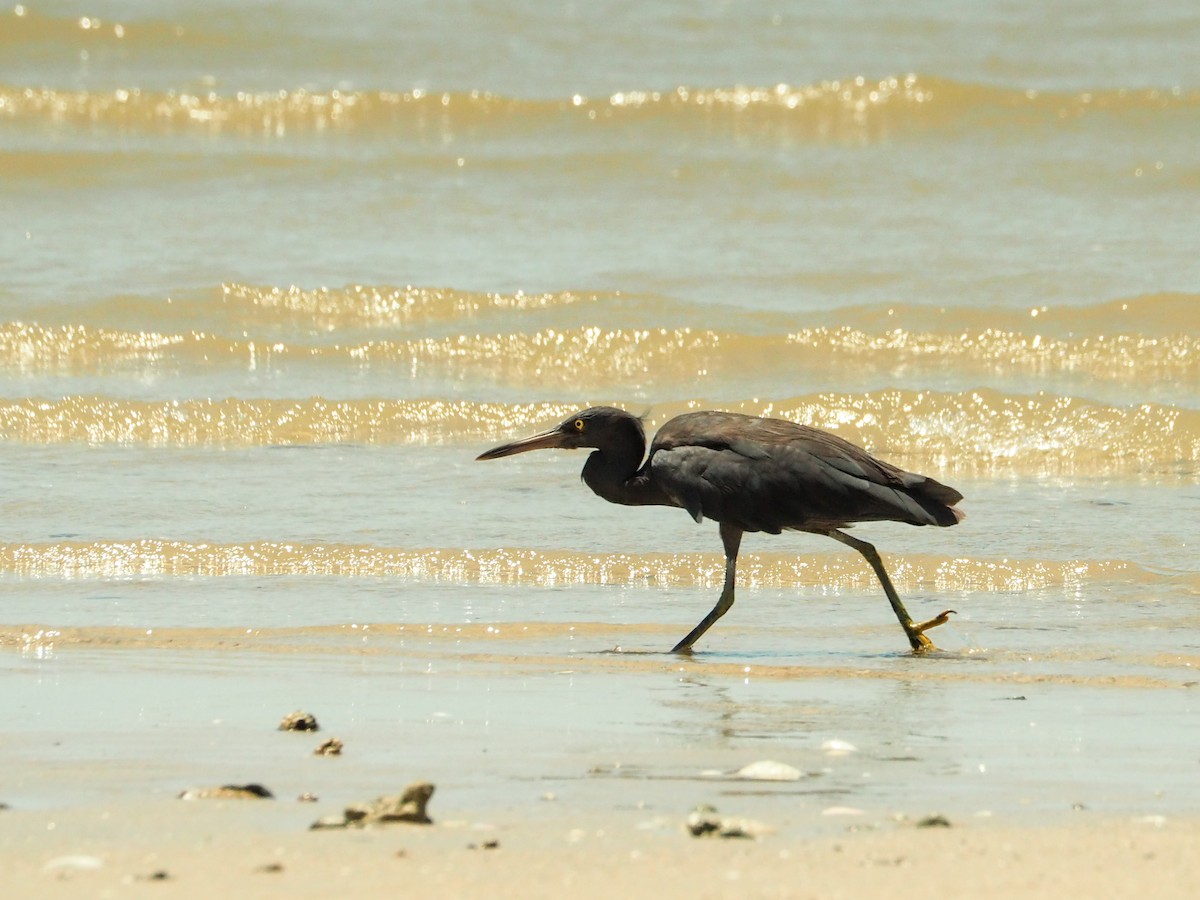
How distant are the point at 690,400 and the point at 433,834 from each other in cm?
825

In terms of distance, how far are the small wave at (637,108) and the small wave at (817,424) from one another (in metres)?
8.23

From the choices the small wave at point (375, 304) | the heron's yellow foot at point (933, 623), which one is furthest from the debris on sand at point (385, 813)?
the small wave at point (375, 304)

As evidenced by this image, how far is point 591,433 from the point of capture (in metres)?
7.80

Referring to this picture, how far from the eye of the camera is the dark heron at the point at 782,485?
23.3 ft

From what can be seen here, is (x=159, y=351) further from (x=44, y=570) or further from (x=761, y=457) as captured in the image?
(x=761, y=457)

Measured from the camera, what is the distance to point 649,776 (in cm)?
445

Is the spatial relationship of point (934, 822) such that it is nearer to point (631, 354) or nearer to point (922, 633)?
point (922, 633)

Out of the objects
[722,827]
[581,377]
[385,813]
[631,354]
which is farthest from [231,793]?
[631,354]

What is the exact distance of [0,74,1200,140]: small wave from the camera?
63.5 ft

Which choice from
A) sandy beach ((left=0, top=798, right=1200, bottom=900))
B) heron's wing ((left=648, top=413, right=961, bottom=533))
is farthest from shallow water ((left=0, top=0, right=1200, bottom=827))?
heron's wing ((left=648, top=413, right=961, bottom=533))

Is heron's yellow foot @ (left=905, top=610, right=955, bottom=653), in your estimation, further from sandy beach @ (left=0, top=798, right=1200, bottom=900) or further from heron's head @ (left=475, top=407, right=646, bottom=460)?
sandy beach @ (left=0, top=798, right=1200, bottom=900)

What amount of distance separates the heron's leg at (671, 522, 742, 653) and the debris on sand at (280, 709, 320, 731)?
195 cm

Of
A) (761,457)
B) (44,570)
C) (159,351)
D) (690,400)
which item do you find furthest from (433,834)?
(159,351)

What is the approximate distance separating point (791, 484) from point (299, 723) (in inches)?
108
